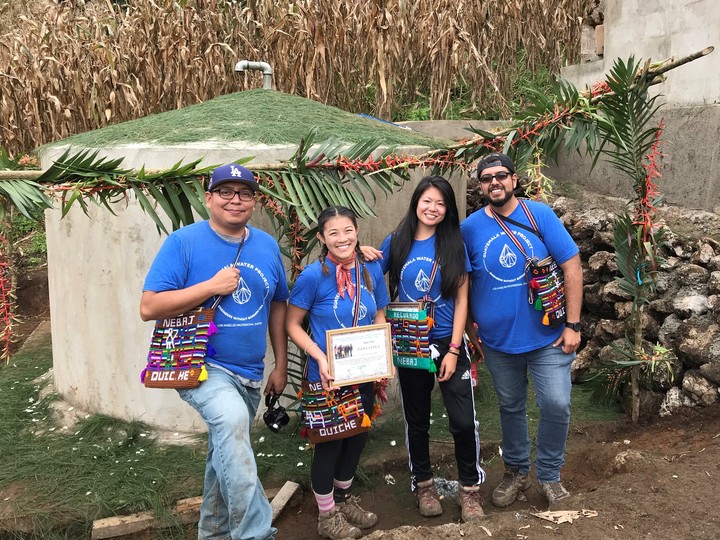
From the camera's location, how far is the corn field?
299 inches

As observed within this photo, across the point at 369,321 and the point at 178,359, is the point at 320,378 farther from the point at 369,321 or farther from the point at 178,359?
the point at 178,359

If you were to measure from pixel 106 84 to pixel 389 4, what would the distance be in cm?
343

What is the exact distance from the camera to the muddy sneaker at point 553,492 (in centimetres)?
339

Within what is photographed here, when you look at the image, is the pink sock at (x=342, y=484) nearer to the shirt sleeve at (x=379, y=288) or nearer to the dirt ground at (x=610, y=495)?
the dirt ground at (x=610, y=495)

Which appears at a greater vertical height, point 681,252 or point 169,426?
point 681,252

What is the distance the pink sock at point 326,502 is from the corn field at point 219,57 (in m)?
5.41

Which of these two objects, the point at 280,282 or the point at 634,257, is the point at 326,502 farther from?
the point at 634,257

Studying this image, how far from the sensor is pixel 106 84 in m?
7.62

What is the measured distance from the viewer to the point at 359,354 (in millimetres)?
3043

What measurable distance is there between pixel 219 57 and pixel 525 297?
5.83m

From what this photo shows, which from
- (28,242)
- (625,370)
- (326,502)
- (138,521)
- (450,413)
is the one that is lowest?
(138,521)

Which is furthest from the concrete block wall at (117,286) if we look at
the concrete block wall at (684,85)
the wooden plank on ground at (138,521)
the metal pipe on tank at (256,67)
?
the concrete block wall at (684,85)

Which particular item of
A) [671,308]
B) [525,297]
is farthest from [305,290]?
[671,308]

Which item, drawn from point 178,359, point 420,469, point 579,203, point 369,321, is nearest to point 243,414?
point 178,359
